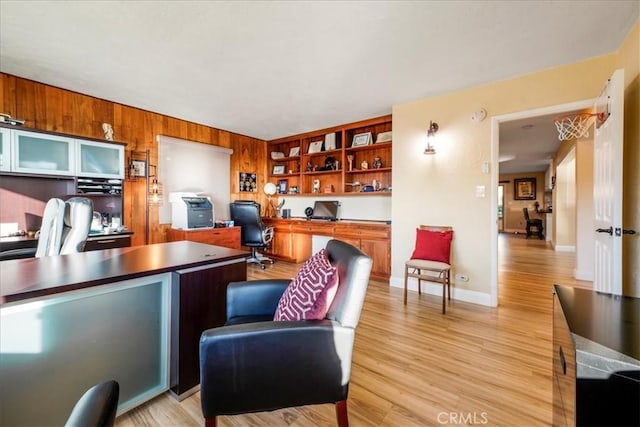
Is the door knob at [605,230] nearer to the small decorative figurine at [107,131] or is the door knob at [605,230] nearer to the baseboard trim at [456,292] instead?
the baseboard trim at [456,292]

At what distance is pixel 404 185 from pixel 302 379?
9.50 feet

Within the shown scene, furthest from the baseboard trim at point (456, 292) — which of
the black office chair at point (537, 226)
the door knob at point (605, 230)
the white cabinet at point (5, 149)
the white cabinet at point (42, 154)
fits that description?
the black office chair at point (537, 226)

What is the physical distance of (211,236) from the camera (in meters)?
4.04

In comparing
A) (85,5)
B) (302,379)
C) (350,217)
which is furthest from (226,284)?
(350,217)

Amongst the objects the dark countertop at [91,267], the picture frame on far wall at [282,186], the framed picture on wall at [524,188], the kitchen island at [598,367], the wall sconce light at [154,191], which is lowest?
the kitchen island at [598,367]

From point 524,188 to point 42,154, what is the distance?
12.6 meters

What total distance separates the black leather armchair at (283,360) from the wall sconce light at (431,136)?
2513mm

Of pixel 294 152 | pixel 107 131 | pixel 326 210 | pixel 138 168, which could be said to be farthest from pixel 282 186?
pixel 107 131

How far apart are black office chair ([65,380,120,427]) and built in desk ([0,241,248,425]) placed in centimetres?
78

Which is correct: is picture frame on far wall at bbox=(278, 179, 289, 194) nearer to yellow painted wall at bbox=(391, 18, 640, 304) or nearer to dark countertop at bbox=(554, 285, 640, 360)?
yellow painted wall at bbox=(391, 18, 640, 304)

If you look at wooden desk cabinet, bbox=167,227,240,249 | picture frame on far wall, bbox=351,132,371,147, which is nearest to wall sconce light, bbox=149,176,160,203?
wooden desk cabinet, bbox=167,227,240,249

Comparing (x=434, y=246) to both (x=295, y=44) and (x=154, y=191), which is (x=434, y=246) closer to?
(x=295, y=44)

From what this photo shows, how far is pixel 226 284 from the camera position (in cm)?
173

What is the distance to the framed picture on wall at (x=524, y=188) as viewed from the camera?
966cm
